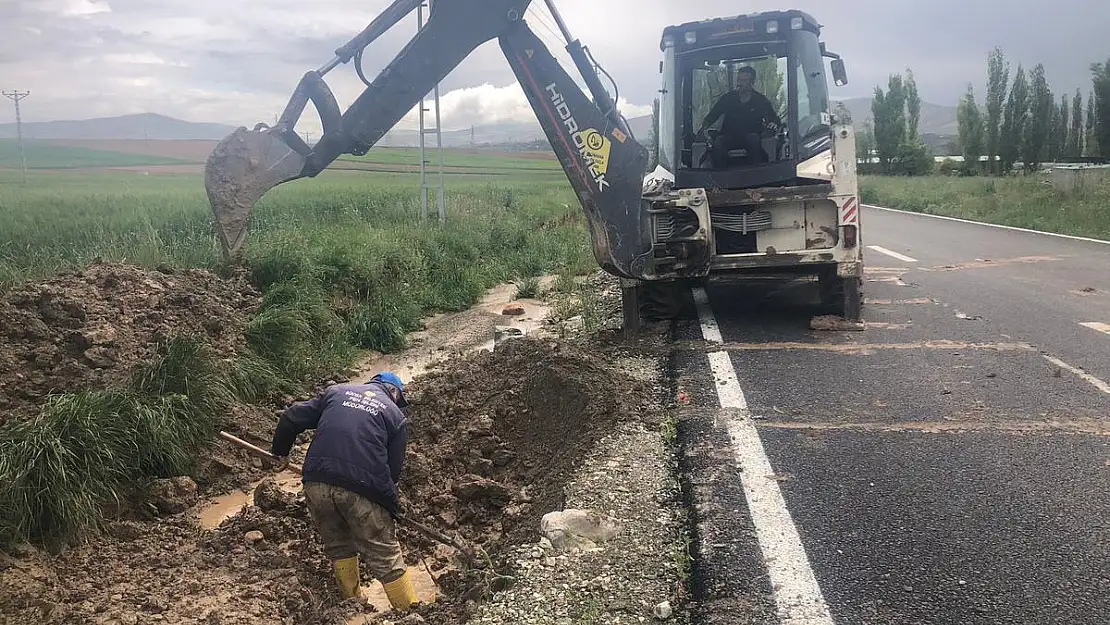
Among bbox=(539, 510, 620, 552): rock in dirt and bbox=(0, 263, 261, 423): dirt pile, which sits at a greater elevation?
bbox=(0, 263, 261, 423): dirt pile

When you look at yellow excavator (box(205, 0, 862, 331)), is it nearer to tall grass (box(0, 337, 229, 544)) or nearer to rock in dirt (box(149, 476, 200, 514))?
tall grass (box(0, 337, 229, 544))

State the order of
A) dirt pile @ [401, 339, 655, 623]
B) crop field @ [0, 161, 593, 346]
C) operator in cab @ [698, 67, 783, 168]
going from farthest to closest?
crop field @ [0, 161, 593, 346]
operator in cab @ [698, 67, 783, 168]
dirt pile @ [401, 339, 655, 623]

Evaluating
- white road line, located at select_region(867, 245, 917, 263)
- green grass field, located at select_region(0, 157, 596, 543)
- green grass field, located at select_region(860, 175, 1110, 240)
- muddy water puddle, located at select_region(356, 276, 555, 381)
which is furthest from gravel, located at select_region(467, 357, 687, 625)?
green grass field, located at select_region(860, 175, 1110, 240)

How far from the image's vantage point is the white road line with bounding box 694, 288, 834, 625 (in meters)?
3.11

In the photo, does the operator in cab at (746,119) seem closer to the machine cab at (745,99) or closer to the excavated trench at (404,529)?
the machine cab at (745,99)

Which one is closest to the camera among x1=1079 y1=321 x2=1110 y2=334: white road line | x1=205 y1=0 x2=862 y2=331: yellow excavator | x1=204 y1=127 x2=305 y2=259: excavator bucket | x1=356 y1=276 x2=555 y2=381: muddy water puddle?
x1=204 y1=127 x2=305 y2=259: excavator bucket

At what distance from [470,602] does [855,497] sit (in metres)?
1.95

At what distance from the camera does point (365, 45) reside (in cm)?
627

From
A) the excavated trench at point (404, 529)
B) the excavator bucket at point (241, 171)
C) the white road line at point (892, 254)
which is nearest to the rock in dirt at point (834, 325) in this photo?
the excavated trench at point (404, 529)

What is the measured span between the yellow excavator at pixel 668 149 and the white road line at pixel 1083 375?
1.72m

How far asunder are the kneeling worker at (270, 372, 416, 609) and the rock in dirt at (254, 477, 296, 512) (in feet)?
2.55

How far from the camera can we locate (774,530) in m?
3.70

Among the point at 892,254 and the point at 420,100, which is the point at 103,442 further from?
the point at 892,254

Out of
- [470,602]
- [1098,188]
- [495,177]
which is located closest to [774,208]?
[470,602]
